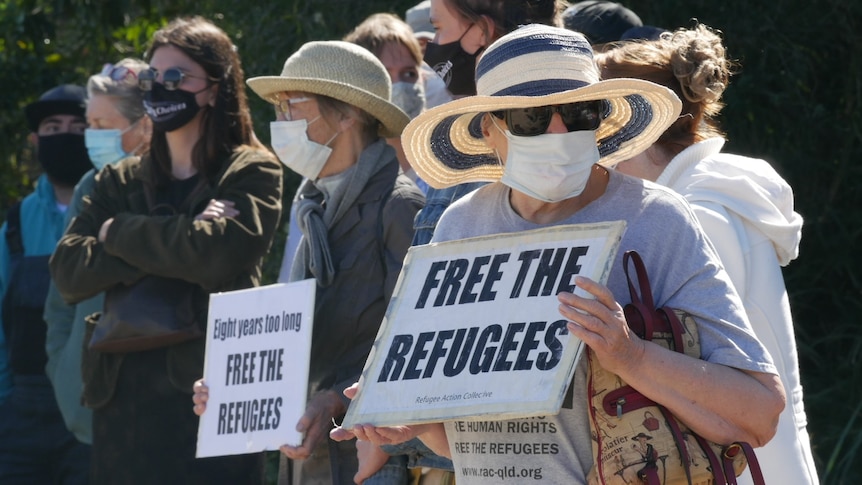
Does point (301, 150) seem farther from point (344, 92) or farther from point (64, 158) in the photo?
point (64, 158)

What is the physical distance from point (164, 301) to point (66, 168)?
233 cm

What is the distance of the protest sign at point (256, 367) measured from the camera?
4.06 m

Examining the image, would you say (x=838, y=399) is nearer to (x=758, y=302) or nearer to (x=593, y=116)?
(x=758, y=302)

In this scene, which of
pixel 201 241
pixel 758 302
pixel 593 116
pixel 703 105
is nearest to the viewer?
pixel 593 116

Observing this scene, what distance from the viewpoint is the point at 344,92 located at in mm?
4508

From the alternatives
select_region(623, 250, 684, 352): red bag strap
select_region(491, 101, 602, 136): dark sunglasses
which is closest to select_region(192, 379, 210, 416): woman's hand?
select_region(491, 101, 602, 136): dark sunglasses

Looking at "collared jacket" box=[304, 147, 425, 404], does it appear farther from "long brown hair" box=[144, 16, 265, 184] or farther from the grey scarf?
"long brown hair" box=[144, 16, 265, 184]

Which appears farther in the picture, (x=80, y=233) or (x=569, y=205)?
(x=80, y=233)

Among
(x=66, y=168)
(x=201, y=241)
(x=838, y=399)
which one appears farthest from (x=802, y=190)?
(x=66, y=168)

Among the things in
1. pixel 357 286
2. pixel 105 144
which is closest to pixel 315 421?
pixel 357 286

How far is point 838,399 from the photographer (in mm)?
6477

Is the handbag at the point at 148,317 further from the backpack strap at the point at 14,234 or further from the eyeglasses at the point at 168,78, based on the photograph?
the backpack strap at the point at 14,234

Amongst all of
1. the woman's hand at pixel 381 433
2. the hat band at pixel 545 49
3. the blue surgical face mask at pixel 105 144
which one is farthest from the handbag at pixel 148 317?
the hat band at pixel 545 49

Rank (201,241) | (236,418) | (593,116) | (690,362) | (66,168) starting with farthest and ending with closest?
(66,168) → (201,241) → (236,418) → (593,116) → (690,362)
